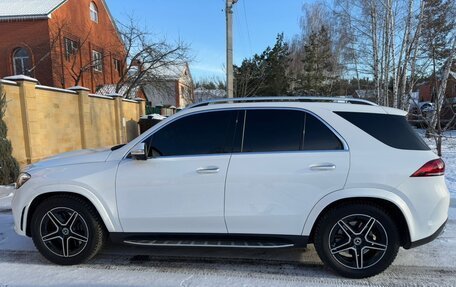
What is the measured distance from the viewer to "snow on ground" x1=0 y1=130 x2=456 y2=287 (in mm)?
3723

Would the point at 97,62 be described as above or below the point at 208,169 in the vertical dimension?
above

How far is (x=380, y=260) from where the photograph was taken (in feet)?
12.2

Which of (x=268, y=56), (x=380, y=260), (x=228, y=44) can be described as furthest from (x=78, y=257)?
(x=268, y=56)

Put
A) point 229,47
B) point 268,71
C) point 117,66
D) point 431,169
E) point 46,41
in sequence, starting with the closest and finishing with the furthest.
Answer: point 431,169, point 229,47, point 46,41, point 117,66, point 268,71

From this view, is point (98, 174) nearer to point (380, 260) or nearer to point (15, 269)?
point (15, 269)

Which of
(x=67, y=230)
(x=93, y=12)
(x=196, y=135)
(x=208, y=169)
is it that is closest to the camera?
(x=208, y=169)

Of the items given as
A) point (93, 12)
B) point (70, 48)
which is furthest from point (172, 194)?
point (93, 12)

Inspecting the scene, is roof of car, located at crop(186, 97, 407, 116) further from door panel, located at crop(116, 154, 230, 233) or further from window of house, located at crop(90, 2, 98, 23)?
window of house, located at crop(90, 2, 98, 23)

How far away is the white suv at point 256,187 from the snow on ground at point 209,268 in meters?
0.22

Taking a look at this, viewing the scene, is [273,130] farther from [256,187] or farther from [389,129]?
[389,129]

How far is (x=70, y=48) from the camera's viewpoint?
25469 mm

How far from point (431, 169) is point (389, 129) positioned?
1.74 ft

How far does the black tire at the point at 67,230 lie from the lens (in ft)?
13.5

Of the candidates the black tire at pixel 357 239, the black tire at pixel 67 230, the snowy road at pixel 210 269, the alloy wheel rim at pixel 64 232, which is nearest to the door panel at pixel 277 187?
the black tire at pixel 357 239
